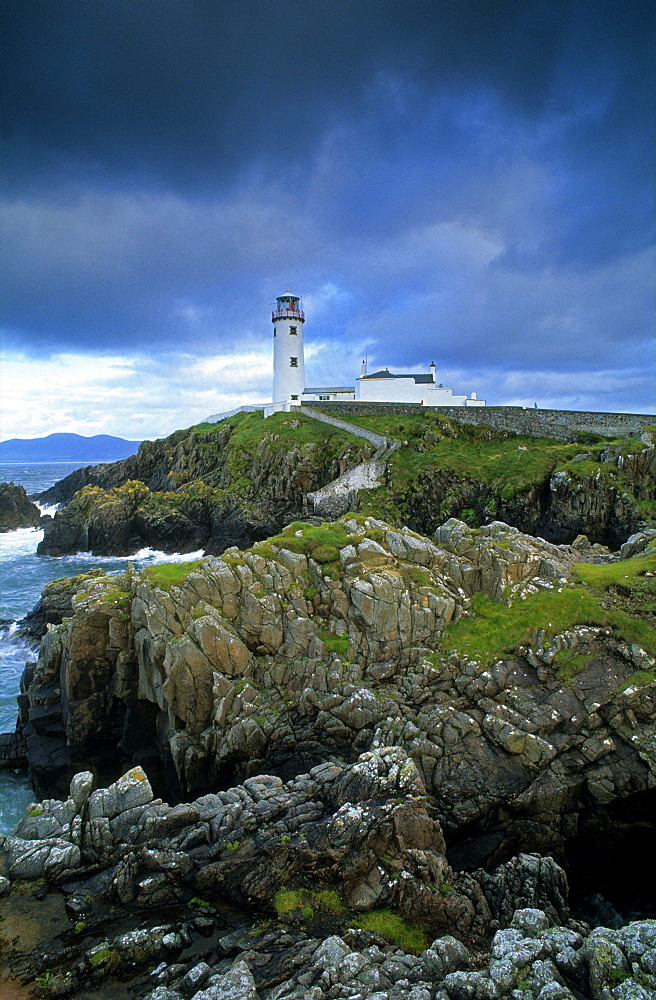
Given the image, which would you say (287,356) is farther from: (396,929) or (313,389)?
(396,929)

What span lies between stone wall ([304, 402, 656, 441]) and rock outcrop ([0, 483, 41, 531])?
4259cm

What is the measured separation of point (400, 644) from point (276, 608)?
4774 millimetres

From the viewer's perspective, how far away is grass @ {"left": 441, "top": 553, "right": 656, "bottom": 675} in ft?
58.2

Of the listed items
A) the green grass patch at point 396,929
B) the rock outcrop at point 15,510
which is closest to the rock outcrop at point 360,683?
the green grass patch at point 396,929

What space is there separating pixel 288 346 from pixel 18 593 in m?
47.0

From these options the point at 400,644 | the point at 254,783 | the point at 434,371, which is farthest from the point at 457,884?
the point at 434,371

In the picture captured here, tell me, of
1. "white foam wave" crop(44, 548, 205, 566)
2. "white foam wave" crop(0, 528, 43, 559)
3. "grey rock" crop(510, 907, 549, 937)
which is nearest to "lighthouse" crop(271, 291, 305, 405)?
"white foam wave" crop(44, 548, 205, 566)

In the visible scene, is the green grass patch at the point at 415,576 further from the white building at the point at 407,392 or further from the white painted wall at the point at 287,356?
the white painted wall at the point at 287,356

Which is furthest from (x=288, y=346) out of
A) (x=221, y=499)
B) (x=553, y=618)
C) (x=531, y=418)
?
(x=553, y=618)

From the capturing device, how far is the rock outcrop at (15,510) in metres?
68.8

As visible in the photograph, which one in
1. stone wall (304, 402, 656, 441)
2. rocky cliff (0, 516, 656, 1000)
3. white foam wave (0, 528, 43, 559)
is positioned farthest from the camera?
white foam wave (0, 528, 43, 559)

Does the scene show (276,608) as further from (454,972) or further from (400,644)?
(454,972)

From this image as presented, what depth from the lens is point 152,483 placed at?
66.8m

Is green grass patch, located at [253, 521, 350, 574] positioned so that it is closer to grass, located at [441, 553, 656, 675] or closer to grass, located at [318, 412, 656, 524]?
grass, located at [441, 553, 656, 675]
